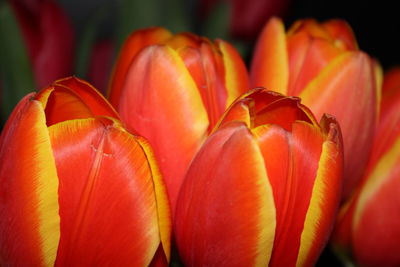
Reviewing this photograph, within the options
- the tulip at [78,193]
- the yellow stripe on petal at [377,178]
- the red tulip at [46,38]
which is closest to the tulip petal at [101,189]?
the tulip at [78,193]

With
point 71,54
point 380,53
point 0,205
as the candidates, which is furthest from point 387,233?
point 380,53

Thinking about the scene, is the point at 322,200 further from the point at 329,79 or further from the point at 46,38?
the point at 46,38

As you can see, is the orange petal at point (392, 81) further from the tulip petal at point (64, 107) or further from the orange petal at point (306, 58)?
the tulip petal at point (64, 107)

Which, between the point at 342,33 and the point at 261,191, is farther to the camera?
the point at 342,33

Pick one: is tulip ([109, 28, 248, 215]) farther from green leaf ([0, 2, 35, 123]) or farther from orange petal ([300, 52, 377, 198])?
green leaf ([0, 2, 35, 123])

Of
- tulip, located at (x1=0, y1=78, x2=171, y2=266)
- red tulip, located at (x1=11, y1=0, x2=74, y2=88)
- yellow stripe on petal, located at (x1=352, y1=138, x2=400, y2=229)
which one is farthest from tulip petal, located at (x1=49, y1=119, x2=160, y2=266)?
red tulip, located at (x1=11, y1=0, x2=74, y2=88)

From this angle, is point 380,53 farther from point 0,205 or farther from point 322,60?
point 0,205

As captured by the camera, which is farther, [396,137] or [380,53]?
[380,53]

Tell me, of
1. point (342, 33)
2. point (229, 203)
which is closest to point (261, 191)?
point (229, 203)
